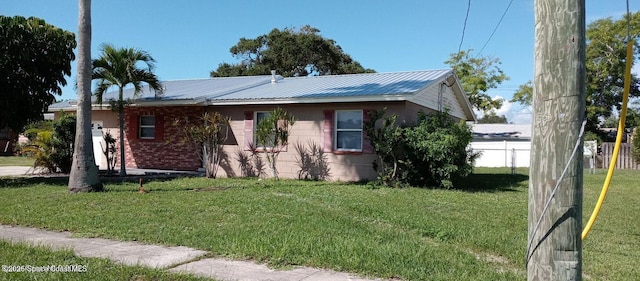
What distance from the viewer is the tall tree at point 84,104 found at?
10.6 m

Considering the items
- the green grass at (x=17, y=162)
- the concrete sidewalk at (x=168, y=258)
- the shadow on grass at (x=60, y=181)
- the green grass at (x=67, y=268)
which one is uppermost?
the green grass at (x=17, y=162)

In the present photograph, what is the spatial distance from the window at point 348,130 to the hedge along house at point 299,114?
31 millimetres

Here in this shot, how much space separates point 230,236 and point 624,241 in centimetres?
556

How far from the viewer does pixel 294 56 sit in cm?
3853

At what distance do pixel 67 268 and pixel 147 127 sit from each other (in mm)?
14055

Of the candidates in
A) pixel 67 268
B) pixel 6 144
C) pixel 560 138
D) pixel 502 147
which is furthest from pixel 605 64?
pixel 6 144

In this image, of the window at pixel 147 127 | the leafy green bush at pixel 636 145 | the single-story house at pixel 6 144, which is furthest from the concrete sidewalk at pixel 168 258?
the single-story house at pixel 6 144

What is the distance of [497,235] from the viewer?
21.4ft

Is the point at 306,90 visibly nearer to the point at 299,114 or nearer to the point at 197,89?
the point at 299,114

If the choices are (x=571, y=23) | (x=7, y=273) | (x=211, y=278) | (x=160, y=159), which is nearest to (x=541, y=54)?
(x=571, y=23)

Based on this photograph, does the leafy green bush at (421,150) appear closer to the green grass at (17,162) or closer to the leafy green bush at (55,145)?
the leafy green bush at (55,145)

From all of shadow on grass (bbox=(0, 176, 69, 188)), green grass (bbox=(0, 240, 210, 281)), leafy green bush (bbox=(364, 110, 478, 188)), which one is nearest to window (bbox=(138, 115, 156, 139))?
shadow on grass (bbox=(0, 176, 69, 188))

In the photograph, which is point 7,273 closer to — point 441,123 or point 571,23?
point 571,23

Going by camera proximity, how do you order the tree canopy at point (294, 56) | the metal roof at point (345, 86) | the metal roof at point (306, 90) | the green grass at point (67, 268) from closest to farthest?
the green grass at point (67, 268) < the metal roof at point (306, 90) < the metal roof at point (345, 86) < the tree canopy at point (294, 56)
